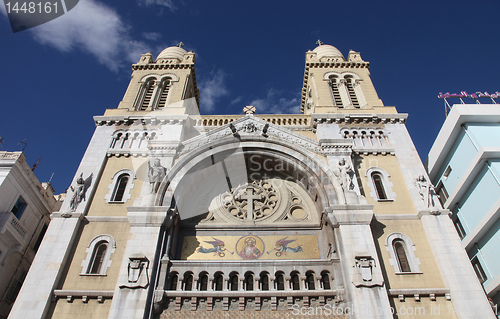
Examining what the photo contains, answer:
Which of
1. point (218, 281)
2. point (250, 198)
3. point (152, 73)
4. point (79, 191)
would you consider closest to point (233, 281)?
point (218, 281)

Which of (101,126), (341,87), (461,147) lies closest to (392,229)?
(461,147)

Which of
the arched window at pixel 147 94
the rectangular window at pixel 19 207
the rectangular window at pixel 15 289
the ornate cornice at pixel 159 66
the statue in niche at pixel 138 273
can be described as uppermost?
the ornate cornice at pixel 159 66

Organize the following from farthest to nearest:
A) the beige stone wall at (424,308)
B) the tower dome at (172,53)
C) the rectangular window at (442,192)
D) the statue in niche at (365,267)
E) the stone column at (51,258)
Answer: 1. the tower dome at (172,53)
2. the rectangular window at (442,192)
3. the statue in niche at (365,267)
4. the beige stone wall at (424,308)
5. the stone column at (51,258)

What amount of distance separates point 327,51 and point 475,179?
17.7 m

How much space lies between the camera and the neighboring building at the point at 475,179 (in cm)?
1630

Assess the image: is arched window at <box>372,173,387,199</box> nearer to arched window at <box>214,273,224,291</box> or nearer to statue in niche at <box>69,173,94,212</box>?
arched window at <box>214,273,224,291</box>

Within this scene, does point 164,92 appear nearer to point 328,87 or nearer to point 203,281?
point 328,87

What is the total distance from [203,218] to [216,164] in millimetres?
3141

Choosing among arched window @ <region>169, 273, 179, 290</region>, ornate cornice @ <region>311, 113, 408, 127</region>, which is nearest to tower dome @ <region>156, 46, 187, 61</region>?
ornate cornice @ <region>311, 113, 408, 127</region>

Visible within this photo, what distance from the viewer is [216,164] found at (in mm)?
18750

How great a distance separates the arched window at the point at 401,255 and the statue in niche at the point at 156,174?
1126 cm

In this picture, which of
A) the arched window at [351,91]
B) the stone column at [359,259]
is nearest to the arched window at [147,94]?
the arched window at [351,91]

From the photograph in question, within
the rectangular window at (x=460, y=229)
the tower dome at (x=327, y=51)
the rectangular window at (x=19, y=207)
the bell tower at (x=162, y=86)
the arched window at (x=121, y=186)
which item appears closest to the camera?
the arched window at (x=121, y=186)

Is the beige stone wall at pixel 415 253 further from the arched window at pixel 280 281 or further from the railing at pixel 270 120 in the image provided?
the railing at pixel 270 120
